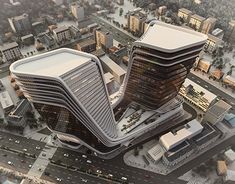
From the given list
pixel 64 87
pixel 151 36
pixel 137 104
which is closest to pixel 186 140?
pixel 137 104

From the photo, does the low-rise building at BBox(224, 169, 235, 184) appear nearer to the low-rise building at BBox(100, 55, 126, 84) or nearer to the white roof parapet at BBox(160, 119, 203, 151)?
the white roof parapet at BBox(160, 119, 203, 151)

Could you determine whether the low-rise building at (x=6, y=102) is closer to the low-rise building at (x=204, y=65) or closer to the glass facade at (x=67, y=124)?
the glass facade at (x=67, y=124)

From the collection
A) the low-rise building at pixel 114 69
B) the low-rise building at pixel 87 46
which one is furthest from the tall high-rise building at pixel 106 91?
the low-rise building at pixel 87 46

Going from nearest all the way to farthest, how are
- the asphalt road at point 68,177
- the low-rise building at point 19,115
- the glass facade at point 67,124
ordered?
1. the glass facade at point 67,124
2. the asphalt road at point 68,177
3. the low-rise building at point 19,115

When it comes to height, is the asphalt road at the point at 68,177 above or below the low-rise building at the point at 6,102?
below

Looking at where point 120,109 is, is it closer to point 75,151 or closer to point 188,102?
point 75,151

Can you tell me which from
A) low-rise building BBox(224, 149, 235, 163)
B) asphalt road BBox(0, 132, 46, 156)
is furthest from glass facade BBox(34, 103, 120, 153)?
low-rise building BBox(224, 149, 235, 163)

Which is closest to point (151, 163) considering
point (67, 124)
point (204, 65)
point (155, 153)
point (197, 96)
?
point (155, 153)
